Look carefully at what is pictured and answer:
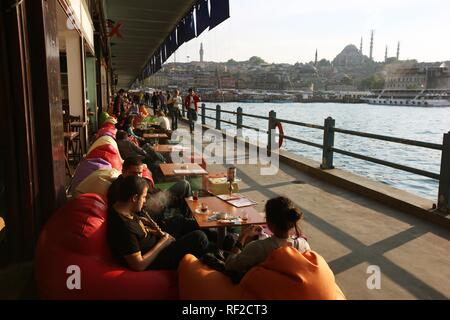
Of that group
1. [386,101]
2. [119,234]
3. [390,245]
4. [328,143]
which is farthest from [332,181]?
[386,101]

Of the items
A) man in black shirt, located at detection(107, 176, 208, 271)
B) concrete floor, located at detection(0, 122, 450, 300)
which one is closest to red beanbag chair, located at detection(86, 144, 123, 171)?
concrete floor, located at detection(0, 122, 450, 300)

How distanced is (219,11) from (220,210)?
21.1 ft

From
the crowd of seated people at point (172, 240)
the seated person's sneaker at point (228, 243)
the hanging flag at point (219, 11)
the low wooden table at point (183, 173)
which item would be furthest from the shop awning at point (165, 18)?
the crowd of seated people at point (172, 240)

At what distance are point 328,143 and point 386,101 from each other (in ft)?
287

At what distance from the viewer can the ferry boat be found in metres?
80.4

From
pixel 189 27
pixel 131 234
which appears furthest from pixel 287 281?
pixel 189 27

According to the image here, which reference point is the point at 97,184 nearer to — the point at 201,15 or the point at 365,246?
the point at 365,246

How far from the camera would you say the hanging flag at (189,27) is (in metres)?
11.2

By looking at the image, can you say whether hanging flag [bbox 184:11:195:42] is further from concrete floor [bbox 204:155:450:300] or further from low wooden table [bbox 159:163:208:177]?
low wooden table [bbox 159:163:208:177]

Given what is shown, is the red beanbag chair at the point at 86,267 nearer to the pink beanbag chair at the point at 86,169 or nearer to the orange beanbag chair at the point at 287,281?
the orange beanbag chair at the point at 287,281

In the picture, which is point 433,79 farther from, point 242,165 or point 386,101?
point 242,165
